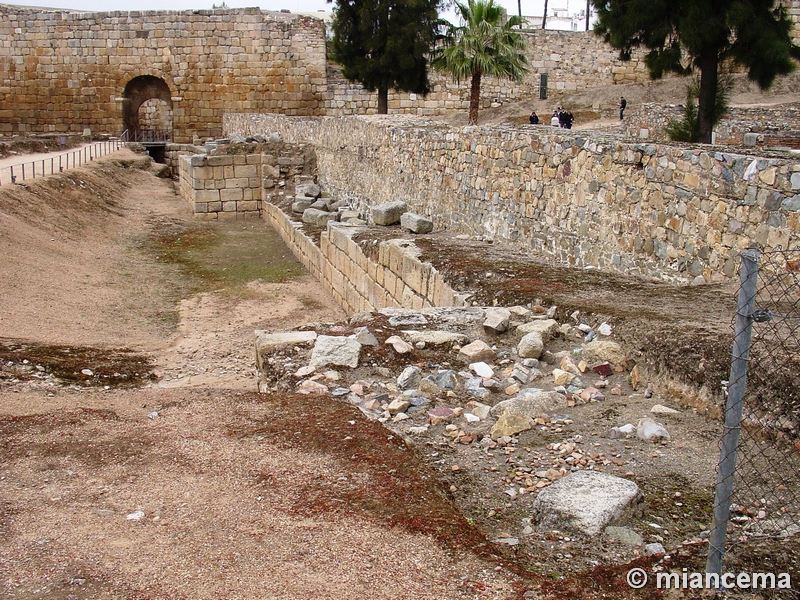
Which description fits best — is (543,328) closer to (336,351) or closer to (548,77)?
(336,351)

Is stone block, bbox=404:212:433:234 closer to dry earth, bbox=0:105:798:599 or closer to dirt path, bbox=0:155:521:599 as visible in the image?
dry earth, bbox=0:105:798:599

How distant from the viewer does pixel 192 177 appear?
2072 cm

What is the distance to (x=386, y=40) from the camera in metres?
25.6

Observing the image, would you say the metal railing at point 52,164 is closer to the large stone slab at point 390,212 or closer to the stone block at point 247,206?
the stone block at point 247,206

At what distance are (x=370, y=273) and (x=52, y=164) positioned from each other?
40.5ft

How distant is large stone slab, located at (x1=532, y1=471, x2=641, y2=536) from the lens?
3664 mm

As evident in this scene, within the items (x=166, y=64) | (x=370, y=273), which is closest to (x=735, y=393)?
(x=370, y=273)

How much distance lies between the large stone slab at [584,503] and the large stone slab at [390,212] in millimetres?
8926

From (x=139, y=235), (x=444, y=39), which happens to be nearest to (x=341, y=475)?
(x=139, y=235)

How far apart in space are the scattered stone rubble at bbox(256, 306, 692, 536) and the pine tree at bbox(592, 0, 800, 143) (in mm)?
9050

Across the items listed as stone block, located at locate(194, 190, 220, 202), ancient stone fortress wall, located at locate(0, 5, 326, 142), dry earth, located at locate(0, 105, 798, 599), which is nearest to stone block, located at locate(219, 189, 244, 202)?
stone block, located at locate(194, 190, 220, 202)

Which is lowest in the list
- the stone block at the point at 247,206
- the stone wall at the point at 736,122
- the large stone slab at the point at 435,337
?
the stone block at the point at 247,206

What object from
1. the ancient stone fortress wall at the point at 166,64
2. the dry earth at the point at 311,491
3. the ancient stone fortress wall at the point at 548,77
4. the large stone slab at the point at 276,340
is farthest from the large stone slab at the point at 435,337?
the ancient stone fortress wall at the point at 166,64

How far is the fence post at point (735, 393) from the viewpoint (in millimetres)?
2932
